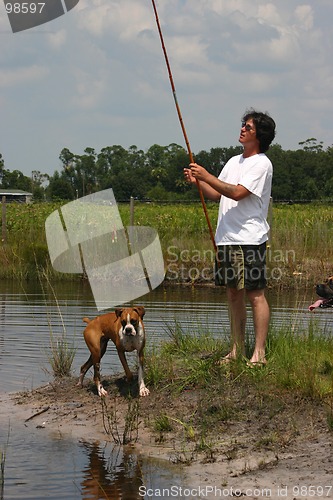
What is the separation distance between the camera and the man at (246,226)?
25.8 ft

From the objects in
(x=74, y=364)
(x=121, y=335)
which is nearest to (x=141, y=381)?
(x=121, y=335)

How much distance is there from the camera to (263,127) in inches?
317

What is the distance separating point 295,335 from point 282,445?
248cm

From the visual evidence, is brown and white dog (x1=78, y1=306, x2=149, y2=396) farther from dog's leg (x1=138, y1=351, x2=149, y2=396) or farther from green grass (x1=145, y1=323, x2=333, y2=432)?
green grass (x1=145, y1=323, x2=333, y2=432)

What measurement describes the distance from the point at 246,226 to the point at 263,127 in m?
0.86

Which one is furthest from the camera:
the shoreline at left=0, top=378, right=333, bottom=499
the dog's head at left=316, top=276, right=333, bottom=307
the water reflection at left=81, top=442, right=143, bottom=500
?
the dog's head at left=316, top=276, right=333, bottom=307

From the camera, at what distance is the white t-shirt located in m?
7.88

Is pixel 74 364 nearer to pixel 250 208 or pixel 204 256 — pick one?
pixel 250 208

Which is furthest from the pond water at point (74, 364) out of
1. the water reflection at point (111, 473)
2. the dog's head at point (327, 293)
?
the dog's head at point (327, 293)

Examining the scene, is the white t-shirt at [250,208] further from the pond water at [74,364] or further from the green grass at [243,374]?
the pond water at [74,364]

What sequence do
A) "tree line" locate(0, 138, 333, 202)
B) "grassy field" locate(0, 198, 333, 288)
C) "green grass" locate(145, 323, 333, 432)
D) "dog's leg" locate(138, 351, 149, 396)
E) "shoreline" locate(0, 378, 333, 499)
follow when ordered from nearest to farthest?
"shoreline" locate(0, 378, 333, 499) → "green grass" locate(145, 323, 333, 432) → "dog's leg" locate(138, 351, 149, 396) → "grassy field" locate(0, 198, 333, 288) → "tree line" locate(0, 138, 333, 202)

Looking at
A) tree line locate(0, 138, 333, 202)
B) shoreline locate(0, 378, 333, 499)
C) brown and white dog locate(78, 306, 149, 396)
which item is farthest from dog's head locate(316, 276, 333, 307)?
tree line locate(0, 138, 333, 202)

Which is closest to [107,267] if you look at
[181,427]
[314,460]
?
[181,427]

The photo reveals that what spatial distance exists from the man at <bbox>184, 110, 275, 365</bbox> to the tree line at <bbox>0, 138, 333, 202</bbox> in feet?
95.4
